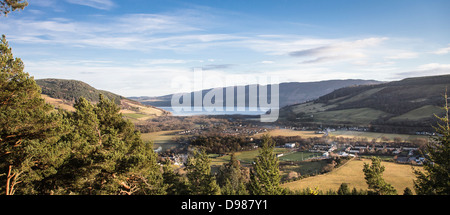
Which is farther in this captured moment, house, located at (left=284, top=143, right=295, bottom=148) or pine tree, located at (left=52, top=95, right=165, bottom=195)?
house, located at (left=284, top=143, right=295, bottom=148)

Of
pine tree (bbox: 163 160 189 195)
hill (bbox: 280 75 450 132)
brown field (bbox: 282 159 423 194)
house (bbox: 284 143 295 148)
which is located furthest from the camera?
hill (bbox: 280 75 450 132)

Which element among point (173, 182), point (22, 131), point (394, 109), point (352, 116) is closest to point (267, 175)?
point (173, 182)

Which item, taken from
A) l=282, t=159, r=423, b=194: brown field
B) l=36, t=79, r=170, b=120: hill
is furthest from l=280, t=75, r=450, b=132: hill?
l=36, t=79, r=170, b=120: hill

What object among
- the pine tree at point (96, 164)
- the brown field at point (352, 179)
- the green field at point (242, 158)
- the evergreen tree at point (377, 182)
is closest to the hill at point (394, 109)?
the brown field at point (352, 179)

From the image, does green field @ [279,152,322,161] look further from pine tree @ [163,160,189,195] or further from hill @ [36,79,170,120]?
hill @ [36,79,170,120]
